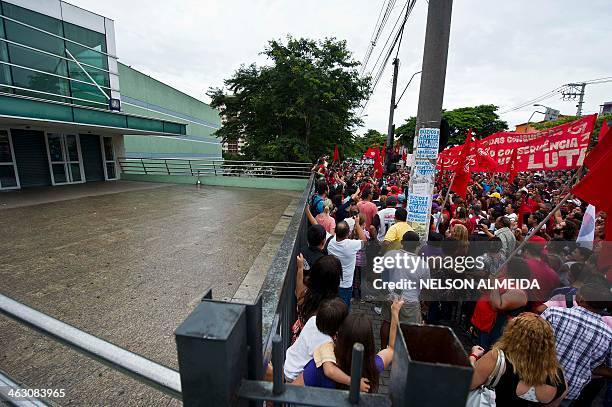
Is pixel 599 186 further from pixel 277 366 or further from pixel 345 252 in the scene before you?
pixel 277 366

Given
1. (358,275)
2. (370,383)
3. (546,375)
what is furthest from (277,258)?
(358,275)

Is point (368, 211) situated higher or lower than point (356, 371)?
lower

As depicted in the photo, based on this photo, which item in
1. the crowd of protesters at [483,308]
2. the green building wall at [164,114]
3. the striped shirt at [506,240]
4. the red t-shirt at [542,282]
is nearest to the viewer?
the crowd of protesters at [483,308]

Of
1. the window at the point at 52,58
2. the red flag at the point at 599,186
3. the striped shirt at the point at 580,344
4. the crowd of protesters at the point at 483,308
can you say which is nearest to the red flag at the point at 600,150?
A: the red flag at the point at 599,186

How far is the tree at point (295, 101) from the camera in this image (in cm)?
1538

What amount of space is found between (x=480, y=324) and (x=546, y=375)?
5.07ft

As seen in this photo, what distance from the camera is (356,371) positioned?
0.78m

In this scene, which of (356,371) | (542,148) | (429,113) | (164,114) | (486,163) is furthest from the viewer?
(164,114)

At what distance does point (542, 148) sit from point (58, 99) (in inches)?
701

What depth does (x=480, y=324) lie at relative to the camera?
3.46 meters

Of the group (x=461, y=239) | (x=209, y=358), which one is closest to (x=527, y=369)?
(x=209, y=358)

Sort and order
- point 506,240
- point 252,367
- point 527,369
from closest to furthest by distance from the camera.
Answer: point 252,367
point 527,369
point 506,240

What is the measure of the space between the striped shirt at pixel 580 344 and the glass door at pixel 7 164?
17799 mm

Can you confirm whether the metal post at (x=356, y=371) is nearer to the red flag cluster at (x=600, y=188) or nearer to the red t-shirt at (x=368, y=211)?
the red flag cluster at (x=600, y=188)
